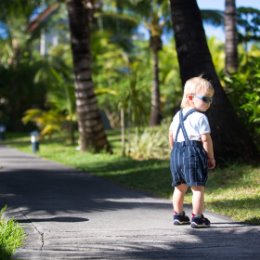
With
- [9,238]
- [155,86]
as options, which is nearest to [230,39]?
[9,238]

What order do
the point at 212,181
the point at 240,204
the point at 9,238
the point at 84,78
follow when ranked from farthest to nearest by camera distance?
1. the point at 84,78
2. the point at 212,181
3. the point at 240,204
4. the point at 9,238

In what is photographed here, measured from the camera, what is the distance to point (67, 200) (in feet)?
28.8

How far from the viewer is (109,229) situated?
667 cm

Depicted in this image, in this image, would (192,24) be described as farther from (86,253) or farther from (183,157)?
(86,253)

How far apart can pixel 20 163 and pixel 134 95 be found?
11.7 ft

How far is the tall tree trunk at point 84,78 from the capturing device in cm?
1708

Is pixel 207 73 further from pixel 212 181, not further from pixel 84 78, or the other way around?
pixel 84 78

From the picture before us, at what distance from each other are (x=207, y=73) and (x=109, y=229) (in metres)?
4.97

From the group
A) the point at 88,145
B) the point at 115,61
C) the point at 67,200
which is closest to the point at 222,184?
the point at 67,200

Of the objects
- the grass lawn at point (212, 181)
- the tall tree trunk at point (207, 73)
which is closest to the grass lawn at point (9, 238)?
the grass lawn at point (212, 181)

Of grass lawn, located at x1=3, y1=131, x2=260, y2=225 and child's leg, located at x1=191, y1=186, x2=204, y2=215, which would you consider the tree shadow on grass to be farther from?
child's leg, located at x1=191, y1=186, x2=204, y2=215

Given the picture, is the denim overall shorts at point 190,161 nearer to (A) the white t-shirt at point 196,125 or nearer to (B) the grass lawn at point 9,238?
(A) the white t-shirt at point 196,125

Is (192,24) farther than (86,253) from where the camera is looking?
Yes

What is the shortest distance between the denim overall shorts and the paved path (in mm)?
550
